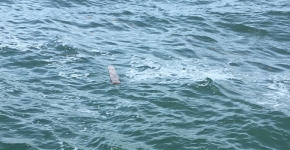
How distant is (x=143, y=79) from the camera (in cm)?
1789

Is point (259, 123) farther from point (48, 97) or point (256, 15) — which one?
point (256, 15)

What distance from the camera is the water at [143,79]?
43.3 ft

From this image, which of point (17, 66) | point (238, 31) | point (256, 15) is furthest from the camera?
point (256, 15)

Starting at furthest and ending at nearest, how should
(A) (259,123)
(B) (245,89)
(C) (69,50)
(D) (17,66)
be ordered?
(C) (69,50)
(D) (17,66)
(B) (245,89)
(A) (259,123)

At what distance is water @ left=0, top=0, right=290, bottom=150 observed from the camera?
13.2m

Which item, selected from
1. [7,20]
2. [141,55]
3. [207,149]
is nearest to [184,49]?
[141,55]

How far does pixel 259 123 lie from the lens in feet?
46.3

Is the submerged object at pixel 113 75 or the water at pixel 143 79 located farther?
the submerged object at pixel 113 75

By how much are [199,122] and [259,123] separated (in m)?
2.09

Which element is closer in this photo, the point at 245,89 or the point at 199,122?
the point at 199,122

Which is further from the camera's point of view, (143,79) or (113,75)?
(143,79)

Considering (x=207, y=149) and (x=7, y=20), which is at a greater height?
(x=7, y=20)

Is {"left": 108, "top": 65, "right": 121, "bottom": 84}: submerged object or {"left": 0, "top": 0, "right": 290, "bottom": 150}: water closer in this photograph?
{"left": 0, "top": 0, "right": 290, "bottom": 150}: water

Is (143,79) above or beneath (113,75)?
beneath
